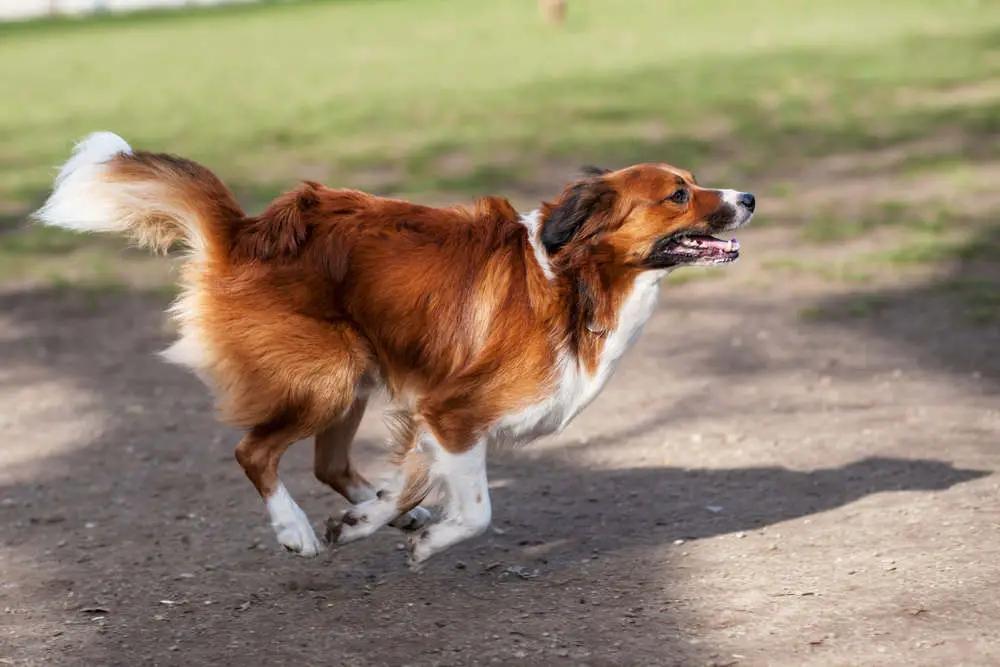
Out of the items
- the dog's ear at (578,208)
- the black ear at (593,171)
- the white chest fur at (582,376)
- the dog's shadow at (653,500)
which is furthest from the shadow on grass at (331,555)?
the black ear at (593,171)

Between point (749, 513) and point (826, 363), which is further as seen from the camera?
point (826, 363)

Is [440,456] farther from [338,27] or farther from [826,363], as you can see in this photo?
[338,27]

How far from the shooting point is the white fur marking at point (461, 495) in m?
5.11

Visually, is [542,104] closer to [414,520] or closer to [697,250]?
[414,520]

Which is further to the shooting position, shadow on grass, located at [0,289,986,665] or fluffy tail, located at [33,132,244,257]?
fluffy tail, located at [33,132,244,257]

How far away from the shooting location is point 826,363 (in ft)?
27.6

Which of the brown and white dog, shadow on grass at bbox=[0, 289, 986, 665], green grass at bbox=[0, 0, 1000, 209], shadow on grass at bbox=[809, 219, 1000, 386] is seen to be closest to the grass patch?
shadow on grass at bbox=[809, 219, 1000, 386]

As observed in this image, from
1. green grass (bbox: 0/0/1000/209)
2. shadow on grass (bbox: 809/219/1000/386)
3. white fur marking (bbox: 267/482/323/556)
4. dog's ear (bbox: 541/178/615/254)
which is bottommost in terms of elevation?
green grass (bbox: 0/0/1000/209)

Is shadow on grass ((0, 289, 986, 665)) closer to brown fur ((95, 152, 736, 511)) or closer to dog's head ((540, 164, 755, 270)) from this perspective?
brown fur ((95, 152, 736, 511))

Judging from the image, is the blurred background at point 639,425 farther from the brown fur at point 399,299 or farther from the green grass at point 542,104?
the brown fur at point 399,299

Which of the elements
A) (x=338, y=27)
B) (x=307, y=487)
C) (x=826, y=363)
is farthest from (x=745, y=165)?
(x=338, y=27)

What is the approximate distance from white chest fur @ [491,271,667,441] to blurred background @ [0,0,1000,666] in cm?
60

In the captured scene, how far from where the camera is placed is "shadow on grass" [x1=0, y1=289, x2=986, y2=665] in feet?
15.4

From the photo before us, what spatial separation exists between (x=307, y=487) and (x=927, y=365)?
378 centimetres
